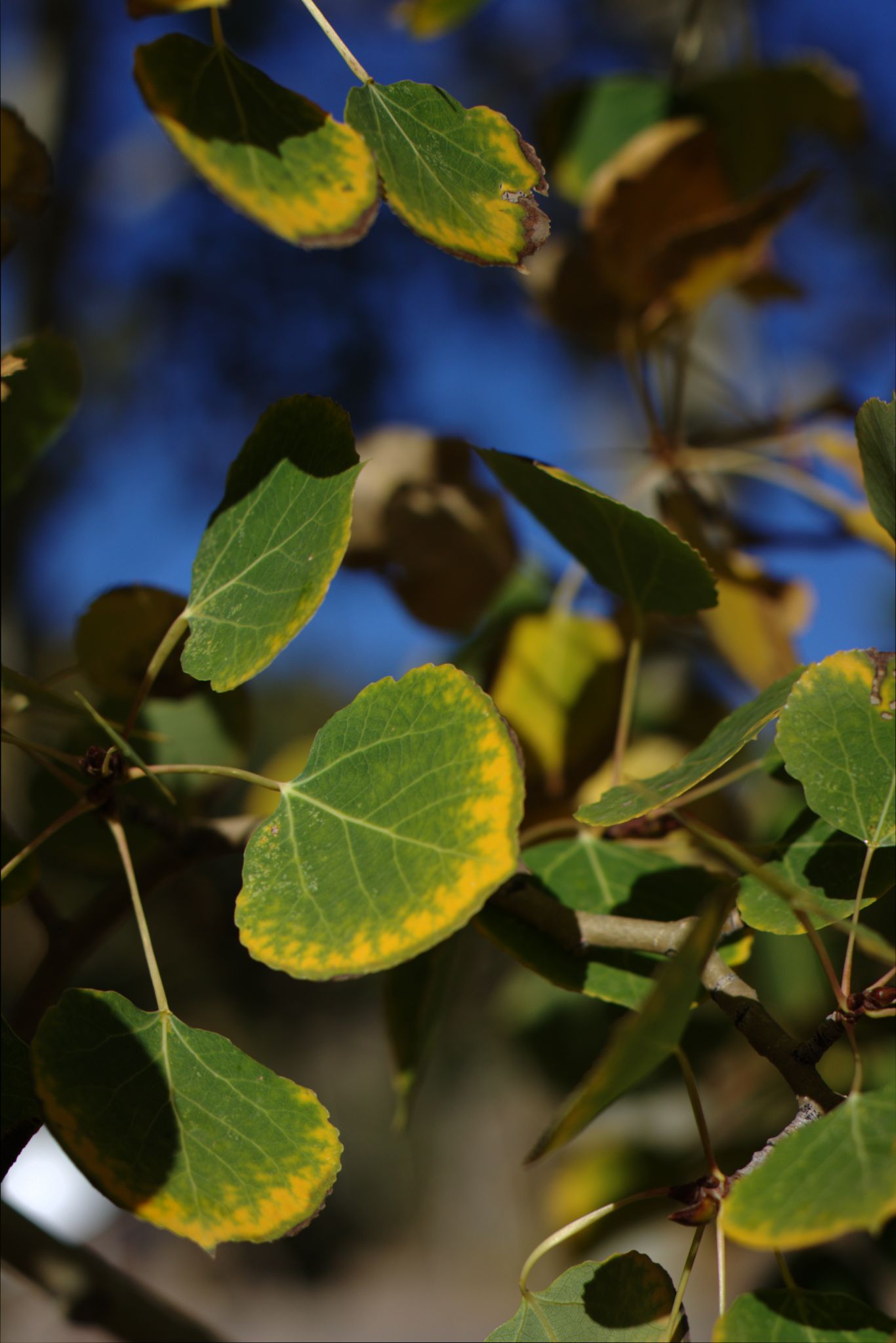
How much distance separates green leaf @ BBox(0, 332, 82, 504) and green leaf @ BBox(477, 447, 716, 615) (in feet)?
0.65

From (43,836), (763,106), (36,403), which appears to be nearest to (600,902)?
(43,836)

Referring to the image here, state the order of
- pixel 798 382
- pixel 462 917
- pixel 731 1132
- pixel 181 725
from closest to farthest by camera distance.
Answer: pixel 462 917, pixel 181 725, pixel 731 1132, pixel 798 382

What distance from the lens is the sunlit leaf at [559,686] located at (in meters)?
0.55

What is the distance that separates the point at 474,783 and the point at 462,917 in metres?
0.03

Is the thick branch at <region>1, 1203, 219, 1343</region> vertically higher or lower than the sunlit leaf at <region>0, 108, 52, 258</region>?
lower

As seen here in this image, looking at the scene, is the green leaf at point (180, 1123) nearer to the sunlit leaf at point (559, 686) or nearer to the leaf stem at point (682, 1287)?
the leaf stem at point (682, 1287)

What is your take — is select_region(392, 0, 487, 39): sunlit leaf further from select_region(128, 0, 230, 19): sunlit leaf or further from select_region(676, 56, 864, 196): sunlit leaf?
select_region(128, 0, 230, 19): sunlit leaf

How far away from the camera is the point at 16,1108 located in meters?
0.29

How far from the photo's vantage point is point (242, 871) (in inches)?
11.2

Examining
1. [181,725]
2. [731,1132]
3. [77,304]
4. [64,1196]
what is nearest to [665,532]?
[181,725]

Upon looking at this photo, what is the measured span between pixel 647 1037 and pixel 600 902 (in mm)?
156

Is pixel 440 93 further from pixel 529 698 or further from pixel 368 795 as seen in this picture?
pixel 529 698

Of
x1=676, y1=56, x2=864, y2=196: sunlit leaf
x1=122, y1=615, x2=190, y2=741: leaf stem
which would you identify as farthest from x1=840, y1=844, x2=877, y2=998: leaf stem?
x1=676, y1=56, x2=864, y2=196: sunlit leaf

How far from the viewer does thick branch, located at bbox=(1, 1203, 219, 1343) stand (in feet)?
1.60
